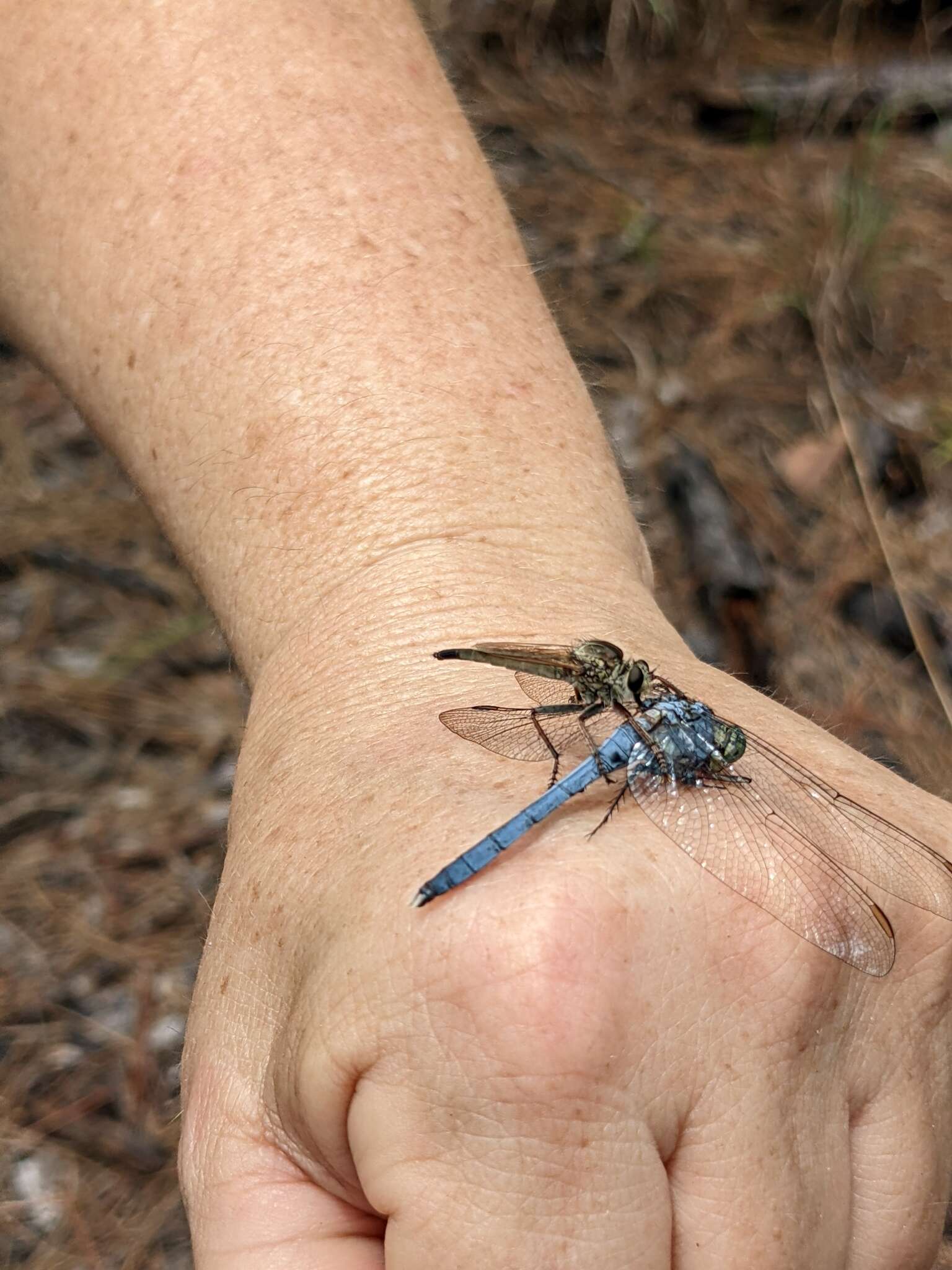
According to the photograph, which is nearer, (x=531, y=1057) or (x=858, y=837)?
(x=531, y=1057)

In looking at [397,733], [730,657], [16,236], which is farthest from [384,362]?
[730,657]

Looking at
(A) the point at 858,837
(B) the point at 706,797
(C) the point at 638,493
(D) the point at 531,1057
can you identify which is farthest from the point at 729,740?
(C) the point at 638,493

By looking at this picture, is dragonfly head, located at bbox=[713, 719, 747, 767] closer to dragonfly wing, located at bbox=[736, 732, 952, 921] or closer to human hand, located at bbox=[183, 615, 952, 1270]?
dragonfly wing, located at bbox=[736, 732, 952, 921]

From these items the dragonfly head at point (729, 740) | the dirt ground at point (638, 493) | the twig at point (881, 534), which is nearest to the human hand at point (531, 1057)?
the dragonfly head at point (729, 740)

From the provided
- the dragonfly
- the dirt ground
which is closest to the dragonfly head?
the dragonfly

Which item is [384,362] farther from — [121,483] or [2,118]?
[121,483]

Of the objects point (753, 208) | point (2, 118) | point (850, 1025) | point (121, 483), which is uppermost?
point (2, 118)

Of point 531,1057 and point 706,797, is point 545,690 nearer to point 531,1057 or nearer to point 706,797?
point 706,797
